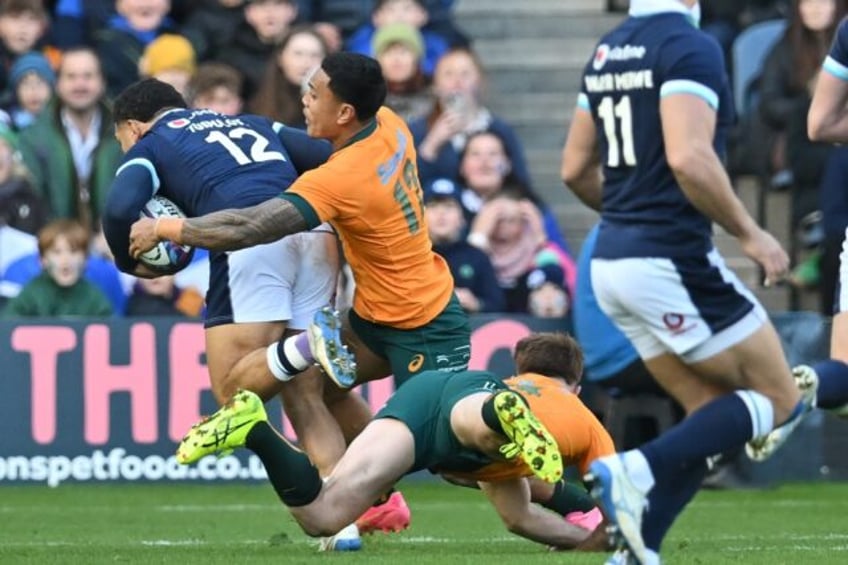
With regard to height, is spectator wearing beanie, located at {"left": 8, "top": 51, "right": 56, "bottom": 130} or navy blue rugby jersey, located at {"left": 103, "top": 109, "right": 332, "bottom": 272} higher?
navy blue rugby jersey, located at {"left": 103, "top": 109, "right": 332, "bottom": 272}

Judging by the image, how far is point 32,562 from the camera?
9.03 meters

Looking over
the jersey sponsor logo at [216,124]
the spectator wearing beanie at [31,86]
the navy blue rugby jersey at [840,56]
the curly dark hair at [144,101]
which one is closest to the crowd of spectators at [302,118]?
the spectator wearing beanie at [31,86]

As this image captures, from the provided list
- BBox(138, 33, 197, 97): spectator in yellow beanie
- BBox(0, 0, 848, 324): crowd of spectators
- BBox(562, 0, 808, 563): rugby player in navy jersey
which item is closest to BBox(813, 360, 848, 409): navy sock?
BBox(562, 0, 808, 563): rugby player in navy jersey

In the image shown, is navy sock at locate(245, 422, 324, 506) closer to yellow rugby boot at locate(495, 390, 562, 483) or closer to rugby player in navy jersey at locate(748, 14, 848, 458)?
yellow rugby boot at locate(495, 390, 562, 483)

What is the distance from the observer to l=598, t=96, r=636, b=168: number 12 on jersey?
26.1 feet

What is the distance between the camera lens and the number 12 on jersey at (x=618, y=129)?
7969mm

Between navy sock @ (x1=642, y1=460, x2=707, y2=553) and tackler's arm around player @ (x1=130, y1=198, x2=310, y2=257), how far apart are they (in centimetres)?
197

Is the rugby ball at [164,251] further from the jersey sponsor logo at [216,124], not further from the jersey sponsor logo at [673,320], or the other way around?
the jersey sponsor logo at [673,320]

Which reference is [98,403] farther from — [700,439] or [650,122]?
[700,439]

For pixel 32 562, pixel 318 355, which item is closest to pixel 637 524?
pixel 318 355

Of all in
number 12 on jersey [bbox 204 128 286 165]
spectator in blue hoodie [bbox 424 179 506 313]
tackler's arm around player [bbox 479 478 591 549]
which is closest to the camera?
tackler's arm around player [bbox 479 478 591 549]

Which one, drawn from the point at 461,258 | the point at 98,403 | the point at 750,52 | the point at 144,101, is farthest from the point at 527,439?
the point at 750,52

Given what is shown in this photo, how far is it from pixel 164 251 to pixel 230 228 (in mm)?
776

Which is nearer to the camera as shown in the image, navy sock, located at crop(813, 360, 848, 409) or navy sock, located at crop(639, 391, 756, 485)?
navy sock, located at crop(639, 391, 756, 485)
